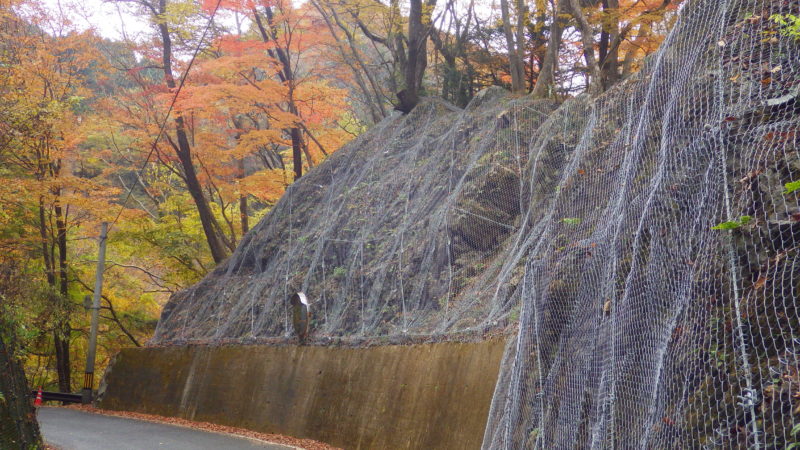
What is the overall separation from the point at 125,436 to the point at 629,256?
10.7 metres

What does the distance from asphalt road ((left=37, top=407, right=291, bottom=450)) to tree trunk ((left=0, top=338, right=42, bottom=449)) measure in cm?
337

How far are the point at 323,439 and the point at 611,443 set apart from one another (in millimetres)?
7814

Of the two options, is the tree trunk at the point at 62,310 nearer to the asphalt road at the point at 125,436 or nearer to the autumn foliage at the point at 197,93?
the autumn foliage at the point at 197,93

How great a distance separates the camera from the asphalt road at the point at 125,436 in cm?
1188

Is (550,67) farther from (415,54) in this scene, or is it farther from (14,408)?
(14,408)

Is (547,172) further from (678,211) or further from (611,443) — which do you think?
(611,443)

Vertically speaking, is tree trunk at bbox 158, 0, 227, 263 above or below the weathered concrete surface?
above

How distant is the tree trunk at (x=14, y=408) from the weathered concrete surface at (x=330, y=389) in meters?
4.98

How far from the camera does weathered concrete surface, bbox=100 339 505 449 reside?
30.9 ft

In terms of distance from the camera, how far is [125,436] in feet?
43.2

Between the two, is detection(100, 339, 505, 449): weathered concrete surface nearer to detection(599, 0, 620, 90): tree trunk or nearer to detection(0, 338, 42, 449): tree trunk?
detection(0, 338, 42, 449): tree trunk

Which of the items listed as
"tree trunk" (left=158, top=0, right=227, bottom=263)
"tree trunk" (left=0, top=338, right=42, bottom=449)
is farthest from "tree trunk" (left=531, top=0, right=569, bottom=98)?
"tree trunk" (left=0, top=338, right=42, bottom=449)

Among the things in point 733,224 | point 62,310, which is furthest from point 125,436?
point 733,224

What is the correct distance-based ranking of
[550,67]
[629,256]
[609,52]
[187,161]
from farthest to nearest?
1. [187,161]
2. [550,67]
3. [609,52]
4. [629,256]
